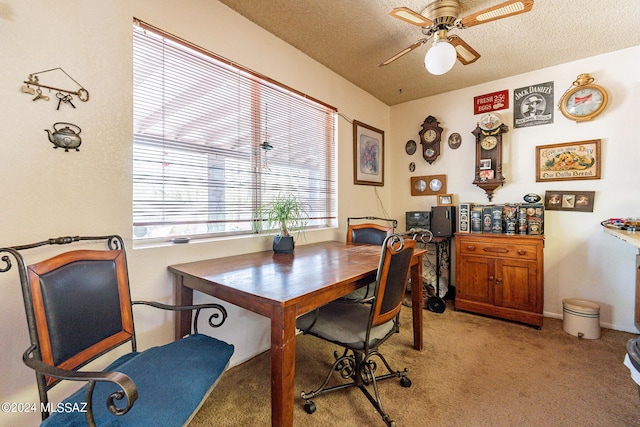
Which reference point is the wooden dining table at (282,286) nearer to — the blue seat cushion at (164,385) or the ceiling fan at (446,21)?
the blue seat cushion at (164,385)

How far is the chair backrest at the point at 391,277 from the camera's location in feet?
4.46

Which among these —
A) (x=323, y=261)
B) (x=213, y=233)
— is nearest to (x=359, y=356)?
(x=323, y=261)

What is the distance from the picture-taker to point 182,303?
160 cm

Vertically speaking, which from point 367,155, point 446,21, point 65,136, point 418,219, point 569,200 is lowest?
point 418,219

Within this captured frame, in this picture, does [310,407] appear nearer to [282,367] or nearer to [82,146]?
[282,367]

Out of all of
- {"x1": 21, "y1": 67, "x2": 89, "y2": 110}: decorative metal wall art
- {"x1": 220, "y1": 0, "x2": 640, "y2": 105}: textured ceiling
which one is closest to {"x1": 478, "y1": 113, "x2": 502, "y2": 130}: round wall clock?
{"x1": 220, "y1": 0, "x2": 640, "y2": 105}: textured ceiling

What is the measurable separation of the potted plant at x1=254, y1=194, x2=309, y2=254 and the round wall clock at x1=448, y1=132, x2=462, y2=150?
7.67 ft

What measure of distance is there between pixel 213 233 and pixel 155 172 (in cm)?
55

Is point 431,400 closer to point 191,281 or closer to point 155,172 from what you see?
point 191,281

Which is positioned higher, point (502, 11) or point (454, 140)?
point (502, 11)

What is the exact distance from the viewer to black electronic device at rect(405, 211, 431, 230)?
3.35m

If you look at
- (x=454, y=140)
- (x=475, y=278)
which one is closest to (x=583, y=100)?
(x=454, y=140)

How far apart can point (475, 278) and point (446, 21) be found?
238cm

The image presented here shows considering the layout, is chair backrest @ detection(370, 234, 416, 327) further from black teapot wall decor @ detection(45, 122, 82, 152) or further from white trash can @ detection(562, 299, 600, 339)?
white trash can @ detection(562, 299, 600, 339)
